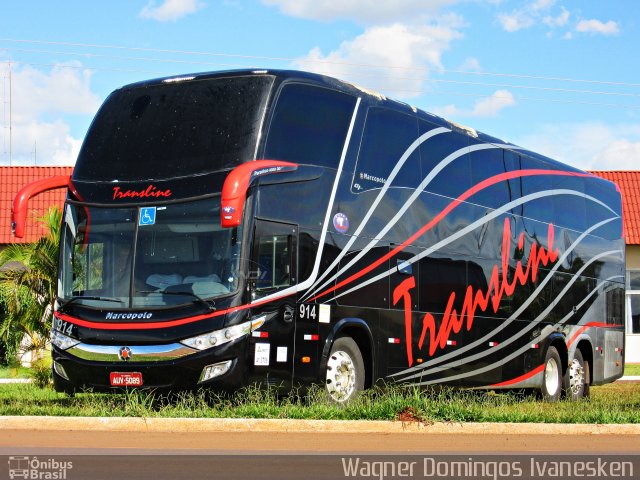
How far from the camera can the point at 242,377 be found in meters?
14.3

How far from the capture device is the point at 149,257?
48.4ft

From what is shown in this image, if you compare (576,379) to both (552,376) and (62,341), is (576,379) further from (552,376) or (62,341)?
(62,341)

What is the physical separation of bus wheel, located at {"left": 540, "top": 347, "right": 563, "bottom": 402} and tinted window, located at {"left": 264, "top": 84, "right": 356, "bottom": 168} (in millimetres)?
8247

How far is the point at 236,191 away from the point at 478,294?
7.67m

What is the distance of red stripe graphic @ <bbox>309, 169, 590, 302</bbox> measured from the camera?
16266 millimetres

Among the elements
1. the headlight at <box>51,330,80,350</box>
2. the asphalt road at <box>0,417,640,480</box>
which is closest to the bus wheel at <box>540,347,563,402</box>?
the asphalt road at <box>0,417,640,480</box>

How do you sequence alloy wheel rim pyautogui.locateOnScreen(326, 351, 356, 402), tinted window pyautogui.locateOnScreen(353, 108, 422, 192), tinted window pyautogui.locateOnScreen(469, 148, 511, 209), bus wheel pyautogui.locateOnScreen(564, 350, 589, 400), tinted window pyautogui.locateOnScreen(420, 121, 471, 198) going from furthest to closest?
bus wheel pyautogui.locateOnScreen(564, 350, 589, 400) < tinted window pyautogui.locateOnScreen(469, 148, 511, 209) < tinted window pyautogui.locateOnScreen(420, 121, 471, 198) < tinted window pyautogui.locateOnScreen(353, 108, 422, 192) < alloy wheel rim pyautogui.locateOnScreen(326, 351, 356, 402)

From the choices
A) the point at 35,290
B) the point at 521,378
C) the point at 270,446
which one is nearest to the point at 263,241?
the point at 270,446

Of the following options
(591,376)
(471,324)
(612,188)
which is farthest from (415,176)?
(612,188)

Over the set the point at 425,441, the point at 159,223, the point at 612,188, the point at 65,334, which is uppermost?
the point at 612,188

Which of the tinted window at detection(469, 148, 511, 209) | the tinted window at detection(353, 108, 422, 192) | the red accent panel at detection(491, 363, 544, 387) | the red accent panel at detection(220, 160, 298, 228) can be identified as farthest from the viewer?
the red accent panel at detection(491, 363, 544, 387)

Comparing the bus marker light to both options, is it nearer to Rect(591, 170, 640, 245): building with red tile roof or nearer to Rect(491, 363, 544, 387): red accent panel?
Rect(491, 363, 544, 387): red accent panel

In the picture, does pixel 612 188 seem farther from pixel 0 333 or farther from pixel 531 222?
pixel 0 333
